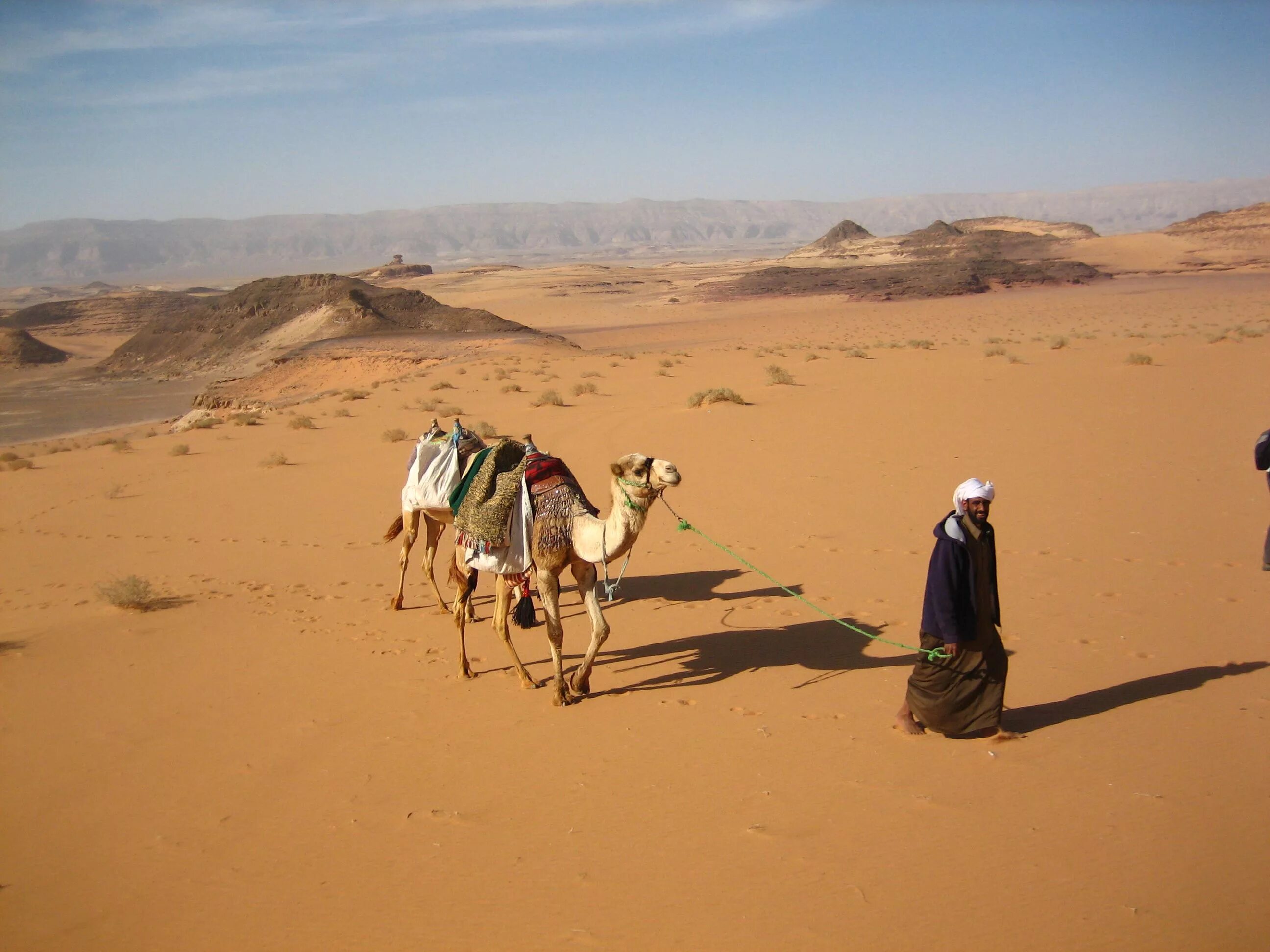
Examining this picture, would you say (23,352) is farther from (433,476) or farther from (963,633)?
(963,633)

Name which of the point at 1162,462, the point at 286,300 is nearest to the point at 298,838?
the point at 1162,462

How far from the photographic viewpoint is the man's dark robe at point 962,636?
553 cm

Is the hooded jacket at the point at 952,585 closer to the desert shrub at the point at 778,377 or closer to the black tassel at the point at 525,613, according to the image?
the black tassel at the point at 525,613

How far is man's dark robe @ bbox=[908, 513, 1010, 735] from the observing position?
18.1 feet

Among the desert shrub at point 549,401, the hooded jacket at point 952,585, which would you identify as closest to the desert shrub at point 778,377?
the desert shrub at point 549,401

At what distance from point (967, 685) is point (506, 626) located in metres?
3.52

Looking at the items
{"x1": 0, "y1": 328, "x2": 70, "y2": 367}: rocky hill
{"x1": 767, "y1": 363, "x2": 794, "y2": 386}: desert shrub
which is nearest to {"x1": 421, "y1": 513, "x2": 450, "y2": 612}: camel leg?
{"x1": 767, "y1": 363, "x2": 794, "y2": 386}: desert shrub

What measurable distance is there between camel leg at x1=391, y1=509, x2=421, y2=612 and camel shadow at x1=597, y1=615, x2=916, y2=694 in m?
2.53

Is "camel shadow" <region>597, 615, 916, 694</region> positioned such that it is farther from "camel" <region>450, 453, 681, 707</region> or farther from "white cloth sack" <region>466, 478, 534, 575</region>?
"white cloth sack" <region>466, 478, 534, 575</region>

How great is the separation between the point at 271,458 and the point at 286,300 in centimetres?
3233

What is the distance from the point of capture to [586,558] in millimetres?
6816

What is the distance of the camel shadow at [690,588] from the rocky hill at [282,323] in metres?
31.3

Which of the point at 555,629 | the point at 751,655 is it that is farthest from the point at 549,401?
the point at 555,629

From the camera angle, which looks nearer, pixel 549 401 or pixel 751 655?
pixel 751 655
